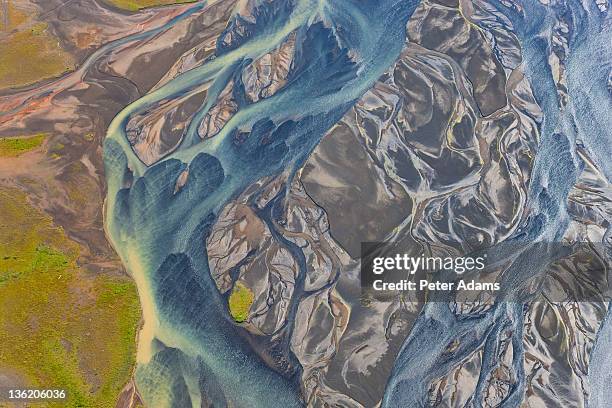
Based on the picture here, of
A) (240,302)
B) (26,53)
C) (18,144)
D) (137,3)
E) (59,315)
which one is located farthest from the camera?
(137,3)

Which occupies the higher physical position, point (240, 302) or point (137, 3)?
point (137, 3)

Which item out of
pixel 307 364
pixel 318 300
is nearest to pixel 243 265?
pixel 318 300

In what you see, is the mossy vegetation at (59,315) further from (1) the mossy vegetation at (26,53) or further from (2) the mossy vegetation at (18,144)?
(1) the mossy vegetation at (26,53)

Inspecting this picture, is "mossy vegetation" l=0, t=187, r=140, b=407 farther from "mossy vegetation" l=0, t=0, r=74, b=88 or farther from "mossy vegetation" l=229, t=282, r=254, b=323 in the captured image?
"mossy vegetation" l=0, t=0, r=74, b=88

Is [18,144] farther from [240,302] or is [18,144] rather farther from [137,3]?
[240,302]

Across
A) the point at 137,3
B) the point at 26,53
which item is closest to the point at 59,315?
the point at 26,53

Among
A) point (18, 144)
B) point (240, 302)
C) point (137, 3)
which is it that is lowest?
point (240, 302)

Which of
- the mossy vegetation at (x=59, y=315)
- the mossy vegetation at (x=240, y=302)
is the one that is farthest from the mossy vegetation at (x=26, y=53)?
the mossy vegetation at (x=240, y=302)

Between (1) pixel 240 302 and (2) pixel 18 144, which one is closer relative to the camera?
(1) pixel 240 302
